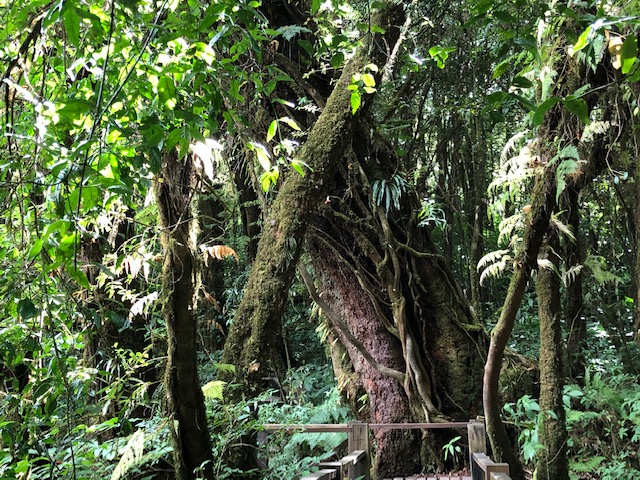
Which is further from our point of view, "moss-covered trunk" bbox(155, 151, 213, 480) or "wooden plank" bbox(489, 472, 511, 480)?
"wooden plank" bbox(489, 472, 511, 480)

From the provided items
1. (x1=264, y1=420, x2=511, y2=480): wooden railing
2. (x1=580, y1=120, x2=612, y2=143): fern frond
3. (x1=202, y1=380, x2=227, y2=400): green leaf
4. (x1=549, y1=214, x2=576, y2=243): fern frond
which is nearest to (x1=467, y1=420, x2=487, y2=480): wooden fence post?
(x1=264, y1=420, x2=511, y2=480): wooden railing

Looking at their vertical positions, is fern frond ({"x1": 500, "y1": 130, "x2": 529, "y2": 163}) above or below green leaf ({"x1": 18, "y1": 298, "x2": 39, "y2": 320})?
above

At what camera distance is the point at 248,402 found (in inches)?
111

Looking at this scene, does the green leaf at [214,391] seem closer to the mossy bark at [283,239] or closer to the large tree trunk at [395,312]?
the mossy bark at [283,239]

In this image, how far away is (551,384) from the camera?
396 centimetres

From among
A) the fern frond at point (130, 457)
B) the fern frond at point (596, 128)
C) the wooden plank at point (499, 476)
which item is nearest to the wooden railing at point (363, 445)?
the wooden plank at point (499, 476)

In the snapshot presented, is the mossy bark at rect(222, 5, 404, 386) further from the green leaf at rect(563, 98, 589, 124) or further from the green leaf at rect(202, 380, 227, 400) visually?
the green leaf at rect(563, 98, 589, 124)

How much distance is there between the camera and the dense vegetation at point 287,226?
1701mm

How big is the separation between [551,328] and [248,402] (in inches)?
99.7

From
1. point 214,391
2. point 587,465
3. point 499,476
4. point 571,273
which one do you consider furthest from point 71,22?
point 587,465

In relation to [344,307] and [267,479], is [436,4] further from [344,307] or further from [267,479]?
[267,479]

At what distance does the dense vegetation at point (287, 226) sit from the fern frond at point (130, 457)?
0.01 metres

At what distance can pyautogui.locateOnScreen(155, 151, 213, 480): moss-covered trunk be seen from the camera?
7.70 ft

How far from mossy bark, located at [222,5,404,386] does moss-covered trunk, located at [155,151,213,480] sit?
2.15ft
